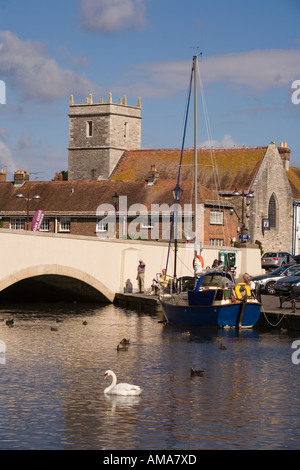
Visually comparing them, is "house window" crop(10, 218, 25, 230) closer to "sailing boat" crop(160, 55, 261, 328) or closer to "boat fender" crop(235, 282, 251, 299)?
"sailing boat" crop(160, 55, 261, 328)

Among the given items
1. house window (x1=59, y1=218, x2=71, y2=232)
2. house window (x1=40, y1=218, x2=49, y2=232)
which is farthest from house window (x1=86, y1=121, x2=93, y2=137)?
house window (x1=59, y1=218, x2=71, y2=232)

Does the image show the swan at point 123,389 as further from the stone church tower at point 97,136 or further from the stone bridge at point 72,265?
the stone church tower at point 97,136

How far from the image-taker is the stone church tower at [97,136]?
101 meters

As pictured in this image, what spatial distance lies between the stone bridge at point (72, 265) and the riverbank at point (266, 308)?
5.69 ft

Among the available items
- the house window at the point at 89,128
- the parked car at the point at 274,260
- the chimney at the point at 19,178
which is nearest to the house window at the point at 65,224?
the chimney at the point at 19,178

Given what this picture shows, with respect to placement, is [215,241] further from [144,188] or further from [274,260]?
[144,188]

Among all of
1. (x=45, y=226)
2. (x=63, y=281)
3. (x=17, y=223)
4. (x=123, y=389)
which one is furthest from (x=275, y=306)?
(x=17, y=223)

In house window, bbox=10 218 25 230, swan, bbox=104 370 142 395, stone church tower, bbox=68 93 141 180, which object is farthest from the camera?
stone church tower, bbox=68 93 141 180

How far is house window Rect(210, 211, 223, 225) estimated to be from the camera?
73.6 metres

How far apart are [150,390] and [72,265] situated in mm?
25165

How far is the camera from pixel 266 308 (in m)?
39.2

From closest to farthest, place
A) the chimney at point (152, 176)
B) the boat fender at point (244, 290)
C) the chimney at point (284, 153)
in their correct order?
the boat fender at point (244, 290) < the chimney at point (152, 176) < the chimney at point (284, 153)

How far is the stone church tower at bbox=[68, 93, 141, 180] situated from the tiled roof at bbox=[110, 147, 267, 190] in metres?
8.50
